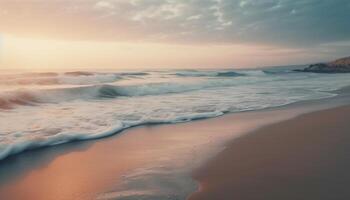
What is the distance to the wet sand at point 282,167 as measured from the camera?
4.41m

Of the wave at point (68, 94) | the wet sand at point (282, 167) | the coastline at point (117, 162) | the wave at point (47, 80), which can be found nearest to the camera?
the wet sand at point (282, 167)

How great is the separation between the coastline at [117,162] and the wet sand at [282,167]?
1.02 ft

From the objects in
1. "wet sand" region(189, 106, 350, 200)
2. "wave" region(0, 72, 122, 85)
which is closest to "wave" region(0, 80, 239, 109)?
"wave" region(0, 72, 122, 85)

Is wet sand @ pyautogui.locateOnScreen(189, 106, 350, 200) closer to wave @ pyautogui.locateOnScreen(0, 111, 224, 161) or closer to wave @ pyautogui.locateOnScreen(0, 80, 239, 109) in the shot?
wave @ pyautogui.locateOnScreen(0, 111, 224, 161)

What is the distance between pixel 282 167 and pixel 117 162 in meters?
2.67

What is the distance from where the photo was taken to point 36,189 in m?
4.82

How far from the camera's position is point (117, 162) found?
605 centimetres

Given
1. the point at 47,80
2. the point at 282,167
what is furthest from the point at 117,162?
the point at 47,80

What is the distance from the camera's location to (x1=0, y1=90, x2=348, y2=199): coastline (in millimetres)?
4738

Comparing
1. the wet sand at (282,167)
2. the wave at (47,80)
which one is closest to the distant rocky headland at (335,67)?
the wave at (47,80)

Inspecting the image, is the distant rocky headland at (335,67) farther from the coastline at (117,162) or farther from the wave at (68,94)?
the coastline at (117,162)

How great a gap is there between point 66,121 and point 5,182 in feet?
14.4

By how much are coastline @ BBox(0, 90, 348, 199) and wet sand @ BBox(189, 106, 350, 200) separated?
31 centimetres

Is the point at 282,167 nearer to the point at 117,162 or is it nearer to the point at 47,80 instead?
the point at 117,162
